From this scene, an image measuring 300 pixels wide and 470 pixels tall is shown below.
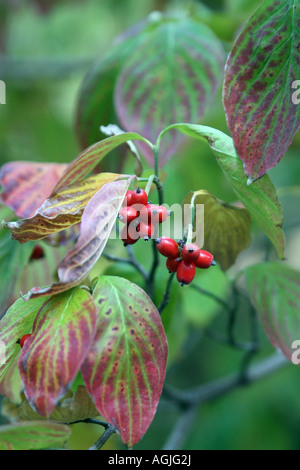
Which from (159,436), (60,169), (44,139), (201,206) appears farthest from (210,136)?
(159,436)

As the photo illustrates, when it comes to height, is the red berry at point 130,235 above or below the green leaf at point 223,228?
above

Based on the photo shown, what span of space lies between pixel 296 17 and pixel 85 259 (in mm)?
272

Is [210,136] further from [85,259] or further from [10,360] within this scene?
[10,360]

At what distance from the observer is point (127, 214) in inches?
16.6

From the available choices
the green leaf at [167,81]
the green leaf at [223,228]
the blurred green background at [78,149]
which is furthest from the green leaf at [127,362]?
the blurred green background at [78,149]

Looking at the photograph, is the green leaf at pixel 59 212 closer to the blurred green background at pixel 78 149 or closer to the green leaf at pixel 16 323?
the green leaf at pixel 16 323

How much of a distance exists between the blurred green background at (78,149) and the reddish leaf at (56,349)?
71 centimetres

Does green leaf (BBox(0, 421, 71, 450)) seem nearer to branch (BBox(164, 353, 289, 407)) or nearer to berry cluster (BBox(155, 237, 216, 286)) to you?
berry cluster (BBox(155, 237, 216, 286))

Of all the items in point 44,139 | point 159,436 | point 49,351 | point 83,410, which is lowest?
point 159,436

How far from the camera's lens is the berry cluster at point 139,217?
0.42m

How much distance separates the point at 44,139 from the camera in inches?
57.0

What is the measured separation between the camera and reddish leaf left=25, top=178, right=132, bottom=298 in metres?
0.39

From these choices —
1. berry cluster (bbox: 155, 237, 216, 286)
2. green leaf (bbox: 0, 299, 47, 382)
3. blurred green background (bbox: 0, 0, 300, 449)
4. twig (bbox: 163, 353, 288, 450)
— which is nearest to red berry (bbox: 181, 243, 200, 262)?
berry cluster (bbox: 155, 237, 216, 286)
